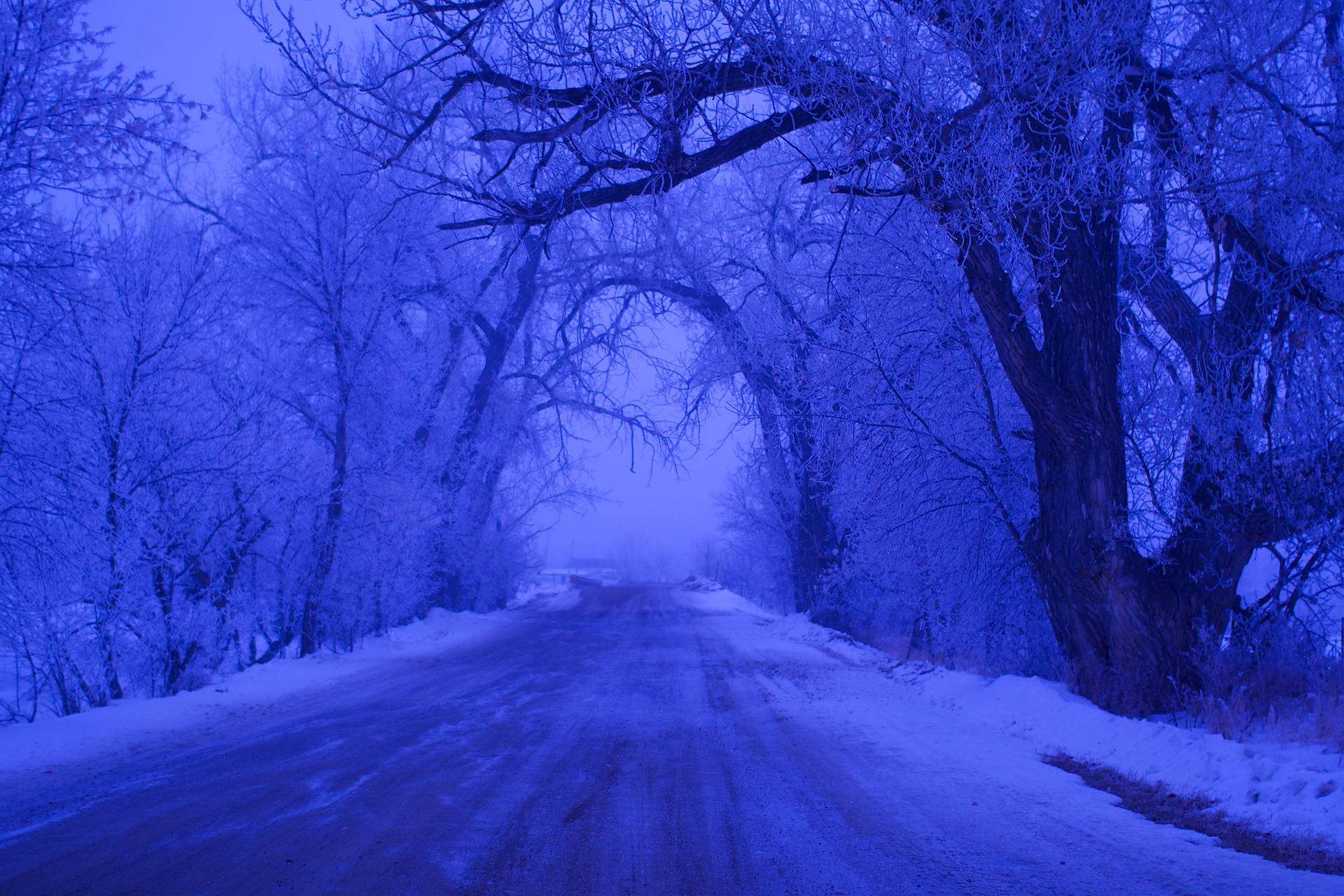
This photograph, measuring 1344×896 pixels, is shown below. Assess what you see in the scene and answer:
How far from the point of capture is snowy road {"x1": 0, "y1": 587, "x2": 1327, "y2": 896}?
3.41m

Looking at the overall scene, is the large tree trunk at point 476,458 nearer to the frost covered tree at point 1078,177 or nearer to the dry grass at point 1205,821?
the frost covered tree at point 1078,177

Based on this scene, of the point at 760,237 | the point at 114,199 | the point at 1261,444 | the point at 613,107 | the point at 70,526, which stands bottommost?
the point at 70,526

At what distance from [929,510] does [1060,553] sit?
174 cm

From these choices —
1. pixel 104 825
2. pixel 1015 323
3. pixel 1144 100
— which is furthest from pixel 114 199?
pixel 1144 100

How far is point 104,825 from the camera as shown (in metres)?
4.29

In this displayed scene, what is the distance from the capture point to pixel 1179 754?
492 cm

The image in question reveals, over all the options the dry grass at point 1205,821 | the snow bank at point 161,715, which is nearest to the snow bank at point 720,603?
the snow bank at point 161,715

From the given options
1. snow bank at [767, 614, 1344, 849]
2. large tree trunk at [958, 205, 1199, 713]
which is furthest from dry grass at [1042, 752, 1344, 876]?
large tree trunk at [958, 205, 1199, 713]

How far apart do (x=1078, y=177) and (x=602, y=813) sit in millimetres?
5604

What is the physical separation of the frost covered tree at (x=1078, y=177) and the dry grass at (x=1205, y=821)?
147cm

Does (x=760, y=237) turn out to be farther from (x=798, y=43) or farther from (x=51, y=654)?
(x=51, y=654)

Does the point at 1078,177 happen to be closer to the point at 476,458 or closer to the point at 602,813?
the point at 602,813

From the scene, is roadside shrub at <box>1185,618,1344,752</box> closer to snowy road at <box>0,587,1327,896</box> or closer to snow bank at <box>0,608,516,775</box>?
snowy road at <box>0,587,1327,896</box>

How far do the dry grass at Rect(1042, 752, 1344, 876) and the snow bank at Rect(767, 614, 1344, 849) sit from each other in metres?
0.07
